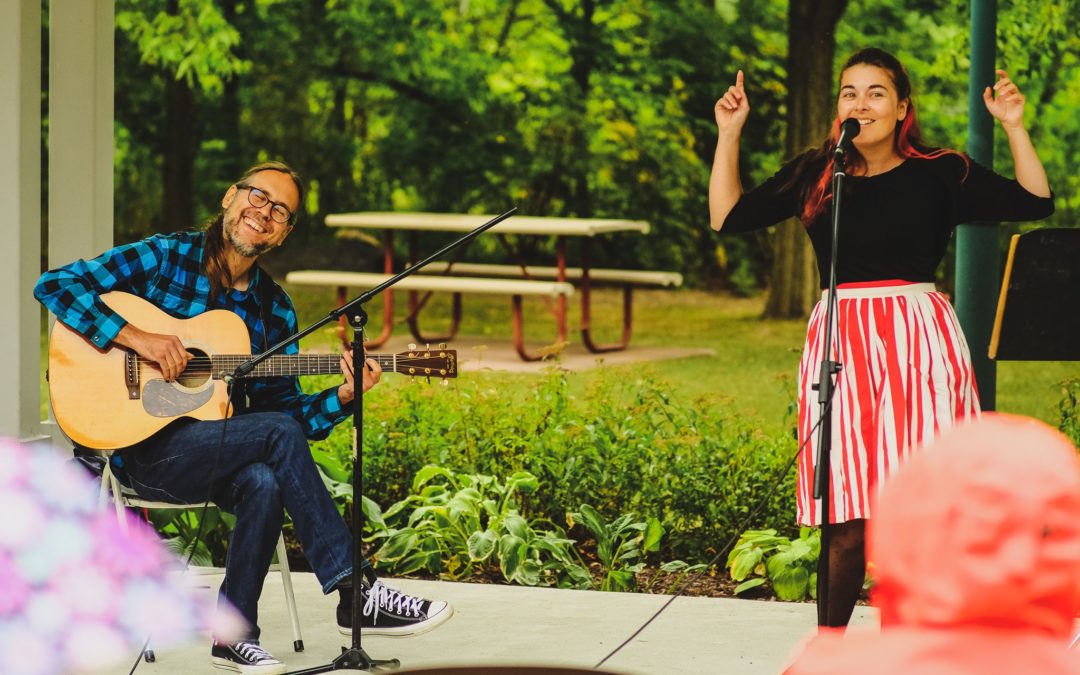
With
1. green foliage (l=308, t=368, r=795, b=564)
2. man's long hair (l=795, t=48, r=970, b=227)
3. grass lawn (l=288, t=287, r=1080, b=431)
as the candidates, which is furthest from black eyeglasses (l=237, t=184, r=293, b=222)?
grass lawn (l=288, t=287, r=1080, b=431)

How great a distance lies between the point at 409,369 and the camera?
3775mm

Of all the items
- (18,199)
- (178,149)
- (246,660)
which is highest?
(178,149)

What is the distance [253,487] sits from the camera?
12.5ft

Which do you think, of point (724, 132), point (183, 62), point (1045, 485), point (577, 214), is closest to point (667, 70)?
point (577, 214)

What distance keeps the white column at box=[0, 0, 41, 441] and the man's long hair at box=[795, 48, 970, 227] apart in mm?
2532

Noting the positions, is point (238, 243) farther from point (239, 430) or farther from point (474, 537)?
point (474, 537)

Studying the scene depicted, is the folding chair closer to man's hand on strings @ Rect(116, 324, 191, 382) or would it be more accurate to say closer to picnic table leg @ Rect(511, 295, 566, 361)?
man's hand on strings @ Rect(116, 324, 191, 382)

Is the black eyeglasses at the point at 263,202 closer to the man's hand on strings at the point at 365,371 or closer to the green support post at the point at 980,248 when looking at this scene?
the man's hand on strings at the point at 365,371

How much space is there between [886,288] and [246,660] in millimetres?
1842

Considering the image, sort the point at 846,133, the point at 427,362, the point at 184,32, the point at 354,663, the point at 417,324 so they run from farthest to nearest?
the point at 184,32, the point at 417,324, the point at 427,362, the point at 354,663, the point at 846,133

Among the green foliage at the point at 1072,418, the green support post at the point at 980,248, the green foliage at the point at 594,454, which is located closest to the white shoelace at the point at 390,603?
the green foliage at the point at 594,454

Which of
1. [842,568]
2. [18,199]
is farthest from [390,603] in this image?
[18,199]

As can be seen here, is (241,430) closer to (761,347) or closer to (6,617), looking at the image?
(6,617)

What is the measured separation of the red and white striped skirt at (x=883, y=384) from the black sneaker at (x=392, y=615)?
109 centimetres
